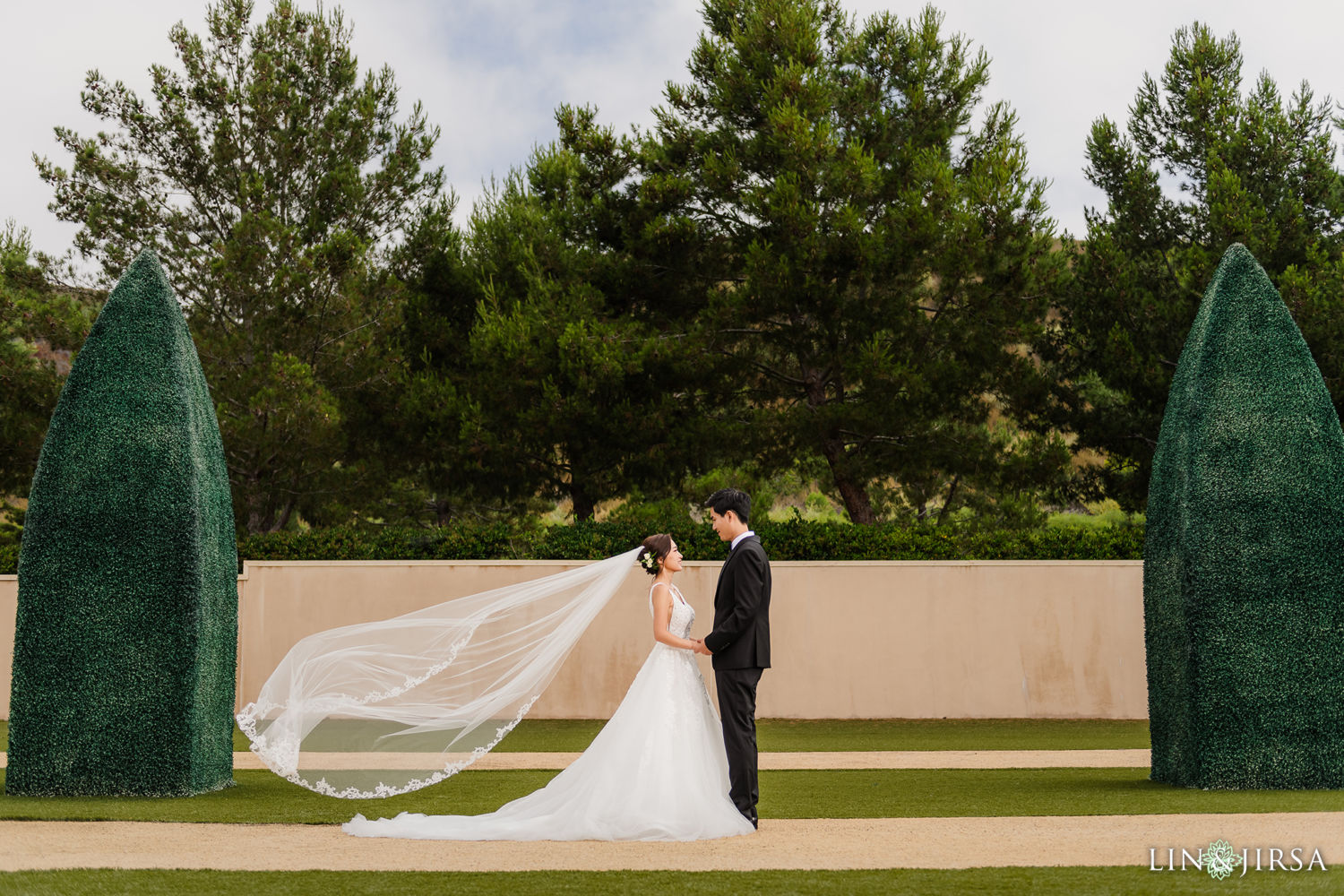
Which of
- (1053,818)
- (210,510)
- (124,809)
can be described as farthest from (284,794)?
(1053,818)

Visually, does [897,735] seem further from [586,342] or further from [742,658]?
[586,342]

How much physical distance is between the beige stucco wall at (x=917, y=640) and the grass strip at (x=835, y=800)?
5.53m

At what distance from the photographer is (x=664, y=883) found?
5.14 meters

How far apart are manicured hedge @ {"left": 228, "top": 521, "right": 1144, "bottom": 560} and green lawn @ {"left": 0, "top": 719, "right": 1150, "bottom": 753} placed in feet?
7.14

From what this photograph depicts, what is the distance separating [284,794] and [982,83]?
15.3 metres

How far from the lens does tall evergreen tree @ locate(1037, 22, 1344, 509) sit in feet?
53.4

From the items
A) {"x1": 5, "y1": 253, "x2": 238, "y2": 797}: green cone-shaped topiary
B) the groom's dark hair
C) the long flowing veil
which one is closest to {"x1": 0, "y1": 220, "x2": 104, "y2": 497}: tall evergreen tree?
{"x1": 5, "y1": 253, "x2": 238, "y2": 797}: green cone-shaped topiary

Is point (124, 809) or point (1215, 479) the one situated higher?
point (1215, 479)

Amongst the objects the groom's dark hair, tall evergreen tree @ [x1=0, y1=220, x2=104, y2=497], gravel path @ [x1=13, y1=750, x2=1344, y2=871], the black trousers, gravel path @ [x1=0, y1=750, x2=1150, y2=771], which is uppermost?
tall evergreen tree @ [x1=0, y1=220, x2=104, y2=497]

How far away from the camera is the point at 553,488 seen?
19438 millimetres

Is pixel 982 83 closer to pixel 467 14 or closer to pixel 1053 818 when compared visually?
pixel 467 14

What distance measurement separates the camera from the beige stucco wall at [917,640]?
1486 centimetres
